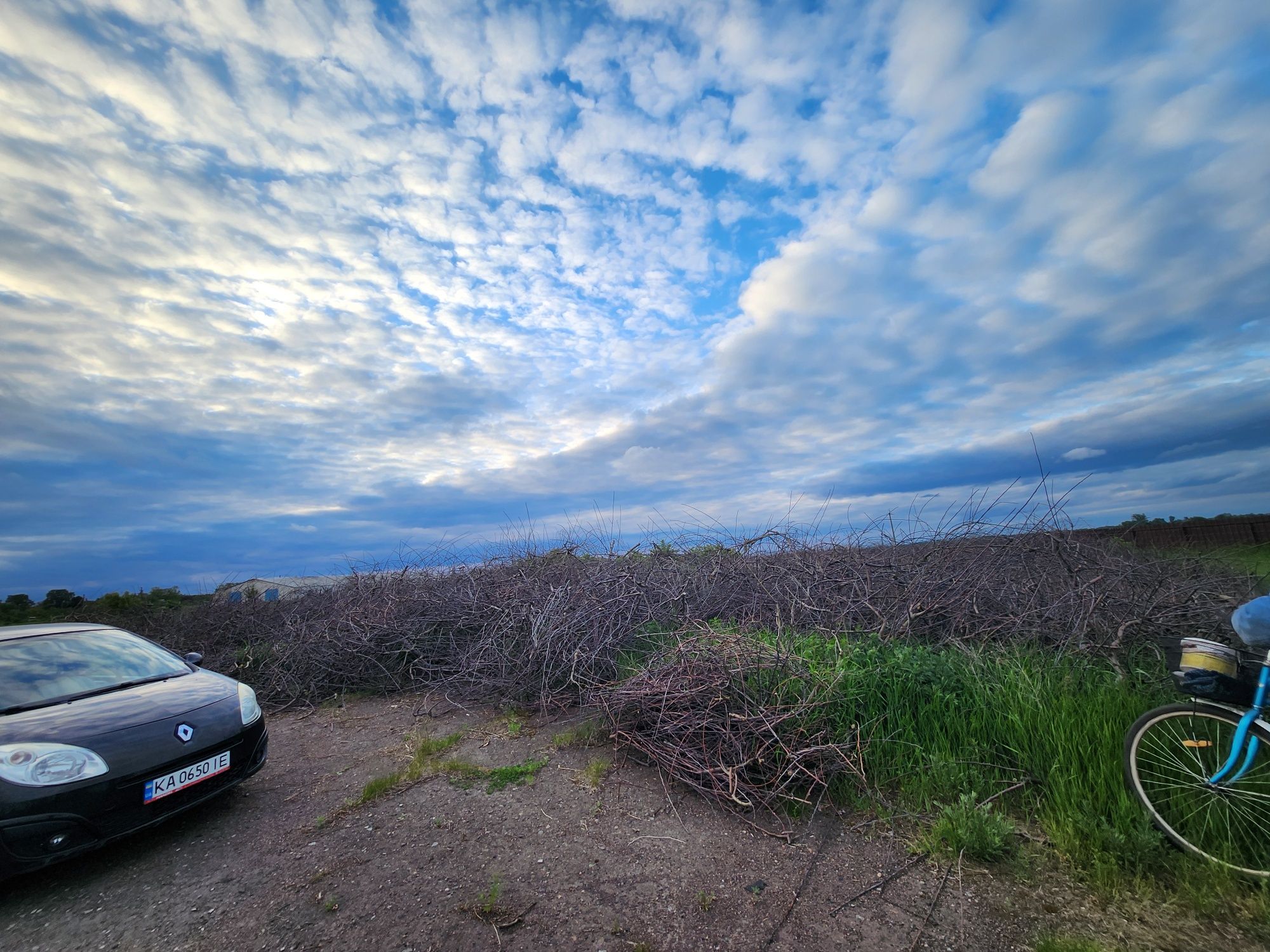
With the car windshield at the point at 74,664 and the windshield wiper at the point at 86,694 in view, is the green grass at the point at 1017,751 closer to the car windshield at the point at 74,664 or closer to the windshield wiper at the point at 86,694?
the windshield wiper at the point at 86,694

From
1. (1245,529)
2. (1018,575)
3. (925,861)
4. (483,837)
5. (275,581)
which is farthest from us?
(275,581)

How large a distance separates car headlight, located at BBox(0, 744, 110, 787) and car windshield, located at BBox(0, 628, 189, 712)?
25.5 inches

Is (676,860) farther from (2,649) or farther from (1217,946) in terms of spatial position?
(2,649)

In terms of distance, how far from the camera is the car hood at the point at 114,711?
310cm

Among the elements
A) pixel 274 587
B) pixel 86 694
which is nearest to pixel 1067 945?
pixel 86 694

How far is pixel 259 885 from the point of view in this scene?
3.01 m

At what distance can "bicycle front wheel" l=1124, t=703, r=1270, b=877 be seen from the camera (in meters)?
2.66

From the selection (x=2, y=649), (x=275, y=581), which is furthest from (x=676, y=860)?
(x=275, y=581)

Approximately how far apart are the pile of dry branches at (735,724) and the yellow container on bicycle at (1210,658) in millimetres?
1843

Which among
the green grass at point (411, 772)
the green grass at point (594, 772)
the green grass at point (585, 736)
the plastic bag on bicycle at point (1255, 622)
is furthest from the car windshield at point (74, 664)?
the plastic bag on bicycle at point (1255, 622)

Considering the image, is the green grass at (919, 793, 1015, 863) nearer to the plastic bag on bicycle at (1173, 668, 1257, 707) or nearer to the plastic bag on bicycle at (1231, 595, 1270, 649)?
the plastic bag on bicycle at (1173, 668, 1257, 707)

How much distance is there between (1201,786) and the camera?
2766mm

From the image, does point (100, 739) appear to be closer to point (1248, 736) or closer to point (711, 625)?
point (711, 625)

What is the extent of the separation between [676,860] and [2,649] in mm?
4843
